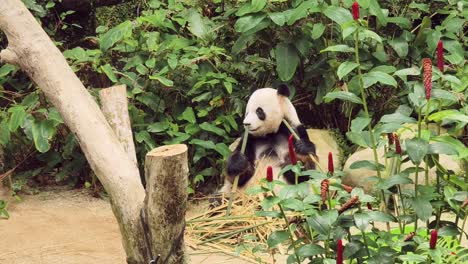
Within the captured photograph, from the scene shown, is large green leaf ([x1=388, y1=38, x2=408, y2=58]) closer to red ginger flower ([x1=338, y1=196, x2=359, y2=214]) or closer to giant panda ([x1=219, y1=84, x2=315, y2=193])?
giant panda ([x1=219, y1=84, x2=315, y2=193])

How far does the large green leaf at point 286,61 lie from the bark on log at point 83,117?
2373 millimetres

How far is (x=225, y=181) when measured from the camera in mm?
5742

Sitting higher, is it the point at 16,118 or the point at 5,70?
the point at 5,70

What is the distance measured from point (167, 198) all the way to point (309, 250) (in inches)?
25.6

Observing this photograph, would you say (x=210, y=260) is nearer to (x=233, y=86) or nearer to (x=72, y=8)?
(x=233, y=86)

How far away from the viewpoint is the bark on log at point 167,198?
10.6 feet

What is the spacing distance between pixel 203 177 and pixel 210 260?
1.29 m

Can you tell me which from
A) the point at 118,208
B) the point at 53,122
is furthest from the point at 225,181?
the point at 118,208

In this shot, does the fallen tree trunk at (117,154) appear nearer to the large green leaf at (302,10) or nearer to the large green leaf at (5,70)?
the large green leaf at (5,70)

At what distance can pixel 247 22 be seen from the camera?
6016 millimetres

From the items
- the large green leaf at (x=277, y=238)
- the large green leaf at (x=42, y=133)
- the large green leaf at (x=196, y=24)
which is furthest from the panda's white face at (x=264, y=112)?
the large green leaf at (x=277, y=238)

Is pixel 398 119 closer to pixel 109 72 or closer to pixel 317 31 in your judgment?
pixel 317 31

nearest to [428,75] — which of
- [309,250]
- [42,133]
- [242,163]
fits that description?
[309,250]

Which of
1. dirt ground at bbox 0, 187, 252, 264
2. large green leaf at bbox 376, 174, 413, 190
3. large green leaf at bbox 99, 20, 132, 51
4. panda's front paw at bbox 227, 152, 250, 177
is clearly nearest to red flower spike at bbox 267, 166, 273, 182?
large green leaf at bbox 376, 174, 413, 190
